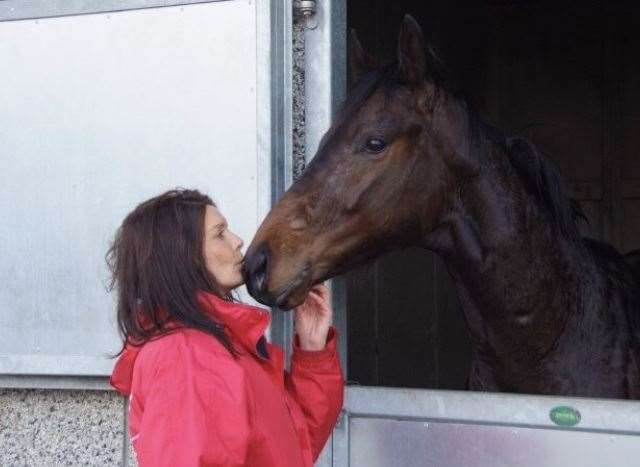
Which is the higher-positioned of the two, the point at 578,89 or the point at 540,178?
the point at 540,178

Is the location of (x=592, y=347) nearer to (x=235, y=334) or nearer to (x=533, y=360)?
(x=533, y=360)

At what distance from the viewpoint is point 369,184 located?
2.43 meters

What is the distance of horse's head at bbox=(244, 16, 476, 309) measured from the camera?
2.30m

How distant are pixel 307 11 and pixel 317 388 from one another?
93cm

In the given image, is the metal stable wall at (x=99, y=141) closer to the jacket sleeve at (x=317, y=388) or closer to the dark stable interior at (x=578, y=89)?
the jacket sleeve at (x=317, y=388)

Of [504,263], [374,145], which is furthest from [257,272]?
[504,263]

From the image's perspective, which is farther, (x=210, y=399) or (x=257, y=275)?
(x=257, y=275)

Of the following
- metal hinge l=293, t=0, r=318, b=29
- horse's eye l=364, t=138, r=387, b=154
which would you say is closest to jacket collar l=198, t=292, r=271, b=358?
horse's eye l=364, t=138, r=387, b=154

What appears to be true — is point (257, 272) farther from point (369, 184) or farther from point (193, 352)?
point (193, 352)

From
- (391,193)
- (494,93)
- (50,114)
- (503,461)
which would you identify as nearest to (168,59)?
(50,114)

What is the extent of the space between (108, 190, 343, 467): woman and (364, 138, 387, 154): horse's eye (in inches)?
20.4

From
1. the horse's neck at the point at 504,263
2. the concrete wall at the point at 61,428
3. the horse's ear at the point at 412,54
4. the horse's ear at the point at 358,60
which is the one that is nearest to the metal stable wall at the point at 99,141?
the concrete wall at the point at 61,428

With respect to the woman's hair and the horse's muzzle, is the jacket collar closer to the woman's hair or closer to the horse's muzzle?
the woman's hair

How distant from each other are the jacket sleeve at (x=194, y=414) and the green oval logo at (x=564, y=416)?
0.86 metres
